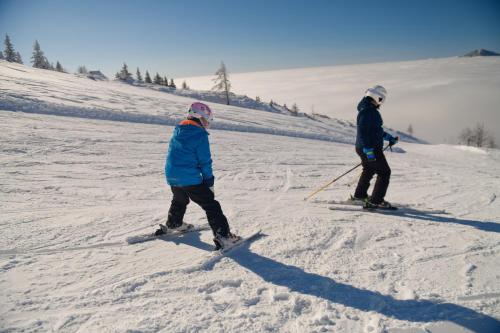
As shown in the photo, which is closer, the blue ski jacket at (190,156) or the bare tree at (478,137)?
the blue ski jacket at (190,156)

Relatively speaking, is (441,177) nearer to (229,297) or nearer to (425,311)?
(425,311)

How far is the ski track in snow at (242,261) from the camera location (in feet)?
8.77

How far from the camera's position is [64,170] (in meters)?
7.26

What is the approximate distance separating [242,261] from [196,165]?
53.8 inches

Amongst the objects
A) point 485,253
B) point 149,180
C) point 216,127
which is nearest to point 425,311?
point 485,253

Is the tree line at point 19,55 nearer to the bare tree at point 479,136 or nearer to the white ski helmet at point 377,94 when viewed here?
the white ski helmet at point 377,94

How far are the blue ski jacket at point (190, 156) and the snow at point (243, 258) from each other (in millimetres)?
1002

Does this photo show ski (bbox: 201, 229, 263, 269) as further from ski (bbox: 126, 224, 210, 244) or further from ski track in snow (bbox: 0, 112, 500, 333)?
ski (bbox: 126, 224, 210, 244)

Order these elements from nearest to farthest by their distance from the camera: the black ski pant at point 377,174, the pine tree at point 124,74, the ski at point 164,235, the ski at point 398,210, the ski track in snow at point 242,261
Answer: the ski track in snow at point 242,261 → the ski at point 164,235 → the black ski pant at point 377,174 → the ski at point 398,210 → the pine tree at point 124,74

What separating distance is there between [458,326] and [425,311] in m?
0.26

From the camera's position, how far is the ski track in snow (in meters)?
2.67

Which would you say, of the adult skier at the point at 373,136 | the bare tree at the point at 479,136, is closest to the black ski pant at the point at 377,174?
the adult skier at the point at 373,136

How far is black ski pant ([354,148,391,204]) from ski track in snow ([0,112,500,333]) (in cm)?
48

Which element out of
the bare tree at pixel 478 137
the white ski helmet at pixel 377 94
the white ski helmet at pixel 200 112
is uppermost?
the white ski helmet at pixel 377 94
